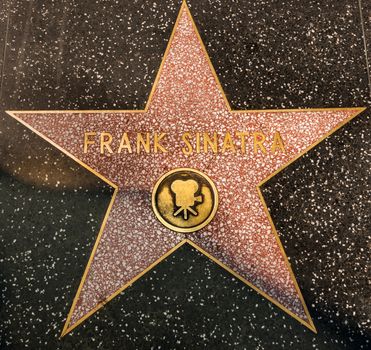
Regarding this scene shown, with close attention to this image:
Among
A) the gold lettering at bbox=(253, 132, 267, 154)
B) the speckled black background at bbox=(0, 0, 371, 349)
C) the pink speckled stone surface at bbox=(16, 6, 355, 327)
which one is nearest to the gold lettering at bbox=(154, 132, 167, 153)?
the pink speckled stone surface at bbox=(16, 6, 355, 327)

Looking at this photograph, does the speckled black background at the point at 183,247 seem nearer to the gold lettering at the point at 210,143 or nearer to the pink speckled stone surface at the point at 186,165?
the pink speckled stone surface at the point at 186,165

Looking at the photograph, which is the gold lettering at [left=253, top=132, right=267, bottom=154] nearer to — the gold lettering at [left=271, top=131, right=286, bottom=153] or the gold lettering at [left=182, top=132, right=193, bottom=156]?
the gold lettering at [left=271, top=131, right=286, bottom=153]

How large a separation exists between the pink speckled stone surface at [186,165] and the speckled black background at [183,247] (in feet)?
0.12

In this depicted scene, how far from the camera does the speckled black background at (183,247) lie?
0.96m

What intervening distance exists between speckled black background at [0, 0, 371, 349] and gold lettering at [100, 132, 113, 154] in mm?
82

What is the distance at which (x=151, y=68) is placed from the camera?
1.11 metres

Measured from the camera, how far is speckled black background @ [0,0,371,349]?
0.96 metres

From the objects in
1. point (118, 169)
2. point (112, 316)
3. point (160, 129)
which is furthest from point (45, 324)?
point (160, 129)

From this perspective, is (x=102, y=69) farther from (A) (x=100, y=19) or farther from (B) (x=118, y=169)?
(B) (x=118, y=169)

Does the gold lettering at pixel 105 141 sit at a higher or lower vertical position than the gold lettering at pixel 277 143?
lower

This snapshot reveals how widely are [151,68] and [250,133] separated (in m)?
0.33

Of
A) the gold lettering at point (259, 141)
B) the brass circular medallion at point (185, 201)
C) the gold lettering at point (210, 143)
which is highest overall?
the gold lettering at point (259, 141)

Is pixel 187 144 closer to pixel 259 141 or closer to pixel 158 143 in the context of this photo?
pixel 158 143

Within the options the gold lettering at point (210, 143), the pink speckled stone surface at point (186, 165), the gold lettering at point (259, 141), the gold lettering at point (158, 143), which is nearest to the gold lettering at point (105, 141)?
the pink speckled stone surface at point (186, 165)
